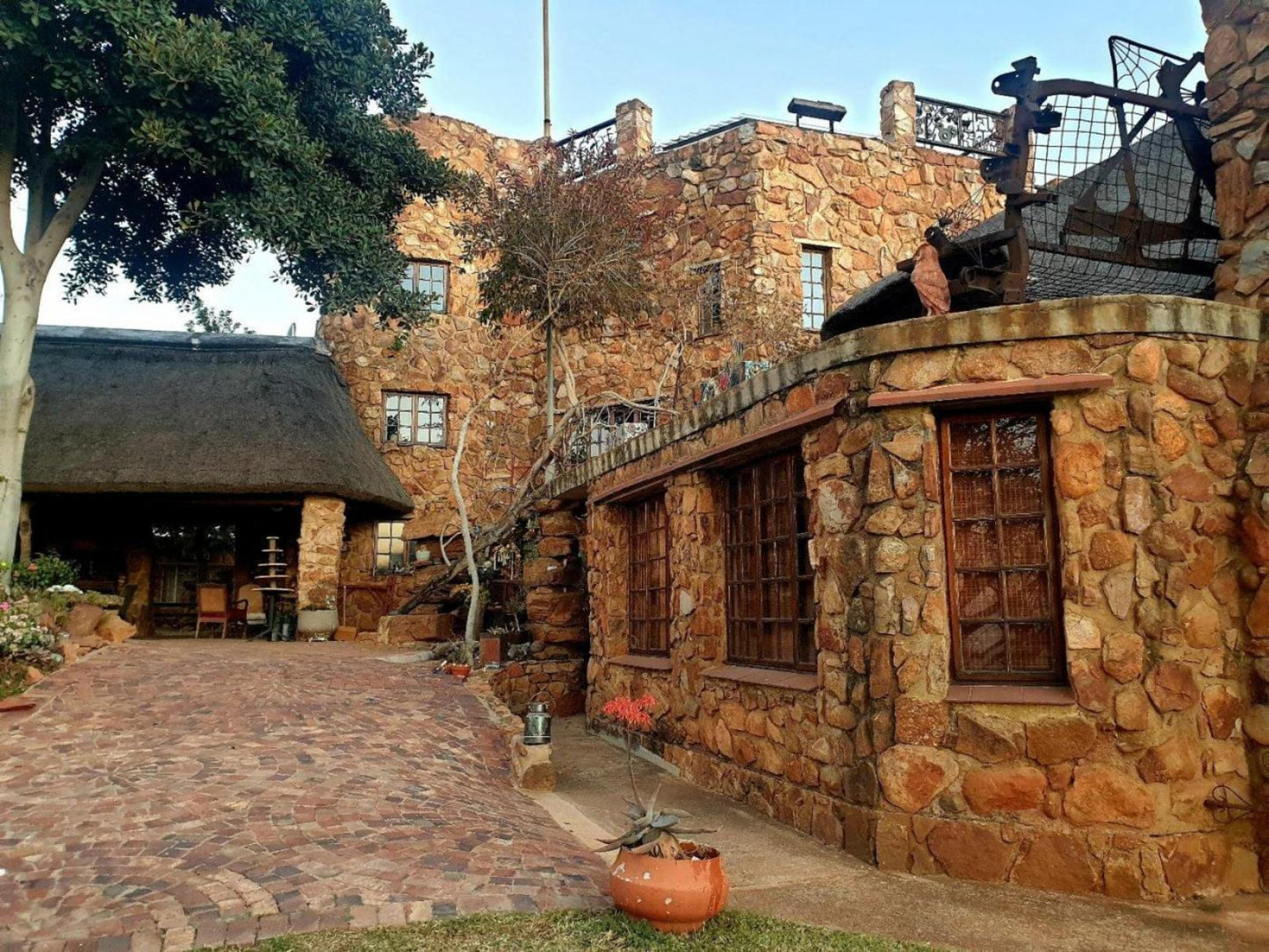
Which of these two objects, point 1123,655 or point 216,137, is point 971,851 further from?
point 216,137

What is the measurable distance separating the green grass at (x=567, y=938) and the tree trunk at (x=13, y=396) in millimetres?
8652

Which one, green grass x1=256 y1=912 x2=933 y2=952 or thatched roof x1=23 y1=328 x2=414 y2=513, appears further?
thatched roof x1=23 y1=328 x2=414 y2=513

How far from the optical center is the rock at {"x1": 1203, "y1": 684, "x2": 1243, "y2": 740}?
532cm

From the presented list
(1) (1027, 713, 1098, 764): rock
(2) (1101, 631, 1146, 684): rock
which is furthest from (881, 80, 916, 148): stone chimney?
(1) (1027, 713, 1098, 764): rock

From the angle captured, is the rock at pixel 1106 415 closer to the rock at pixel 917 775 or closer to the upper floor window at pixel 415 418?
the rock at pixel 917 775

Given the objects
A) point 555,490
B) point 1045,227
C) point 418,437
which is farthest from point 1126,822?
point 418,437

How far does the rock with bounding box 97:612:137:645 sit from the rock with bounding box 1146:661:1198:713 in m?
10.7

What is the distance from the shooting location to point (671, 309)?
16.8m

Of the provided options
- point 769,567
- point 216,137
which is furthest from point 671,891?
point 216,137

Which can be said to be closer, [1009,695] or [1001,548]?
[1009,695]

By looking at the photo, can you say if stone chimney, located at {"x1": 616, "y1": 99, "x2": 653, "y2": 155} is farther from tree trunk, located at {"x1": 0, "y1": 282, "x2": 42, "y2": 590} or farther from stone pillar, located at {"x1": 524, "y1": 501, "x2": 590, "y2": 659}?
tree trunk, located at {"x1": 0, "y1": 282, "x2": 42, "y2": 590}

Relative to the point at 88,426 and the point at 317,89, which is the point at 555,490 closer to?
the point at 317,89

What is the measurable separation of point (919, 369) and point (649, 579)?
4634mm

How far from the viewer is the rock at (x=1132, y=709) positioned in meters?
5.18
